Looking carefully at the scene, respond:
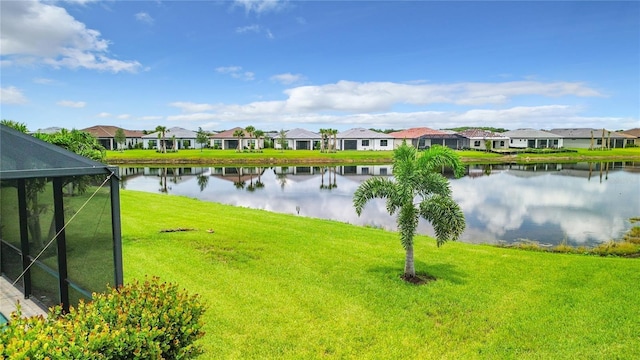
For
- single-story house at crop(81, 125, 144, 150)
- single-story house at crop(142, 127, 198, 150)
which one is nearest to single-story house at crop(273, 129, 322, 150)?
single-story house at crop(142, 127, 198, 150)

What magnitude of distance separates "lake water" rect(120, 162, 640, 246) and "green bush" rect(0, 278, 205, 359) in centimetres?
1718

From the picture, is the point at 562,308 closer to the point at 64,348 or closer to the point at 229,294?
the point at 229,294

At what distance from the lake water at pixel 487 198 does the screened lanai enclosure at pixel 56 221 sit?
16.7 m

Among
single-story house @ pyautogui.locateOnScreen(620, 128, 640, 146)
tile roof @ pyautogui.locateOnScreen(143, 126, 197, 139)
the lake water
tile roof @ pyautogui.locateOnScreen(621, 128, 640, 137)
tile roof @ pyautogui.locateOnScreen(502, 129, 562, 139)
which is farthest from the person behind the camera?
tile roof @ pyautogui.locateOnScreen(621, 128, 640, 137)

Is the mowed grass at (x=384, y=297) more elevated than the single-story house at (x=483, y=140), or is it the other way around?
the single-story house at (x=483, y=140)

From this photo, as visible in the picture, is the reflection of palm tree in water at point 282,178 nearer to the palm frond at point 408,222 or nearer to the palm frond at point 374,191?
the palm frond at point 374,191

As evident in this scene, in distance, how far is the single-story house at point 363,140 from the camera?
97312mm

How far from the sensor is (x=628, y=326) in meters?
8.64

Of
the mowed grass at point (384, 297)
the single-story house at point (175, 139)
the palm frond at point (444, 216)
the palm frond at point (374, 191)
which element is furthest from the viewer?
the single-story house at point (175, 139)

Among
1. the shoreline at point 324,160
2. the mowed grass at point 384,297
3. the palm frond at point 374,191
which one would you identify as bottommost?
the mowed grass at point 384,297

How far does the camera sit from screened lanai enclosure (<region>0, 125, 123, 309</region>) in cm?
573

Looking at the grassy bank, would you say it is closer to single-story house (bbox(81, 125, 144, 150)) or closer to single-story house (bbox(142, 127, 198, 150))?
single-story house (bbox(81, 125, 144, 150))

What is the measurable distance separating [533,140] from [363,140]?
42.5m

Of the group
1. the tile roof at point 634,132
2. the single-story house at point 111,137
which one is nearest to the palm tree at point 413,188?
the single-story house at point 111,137
